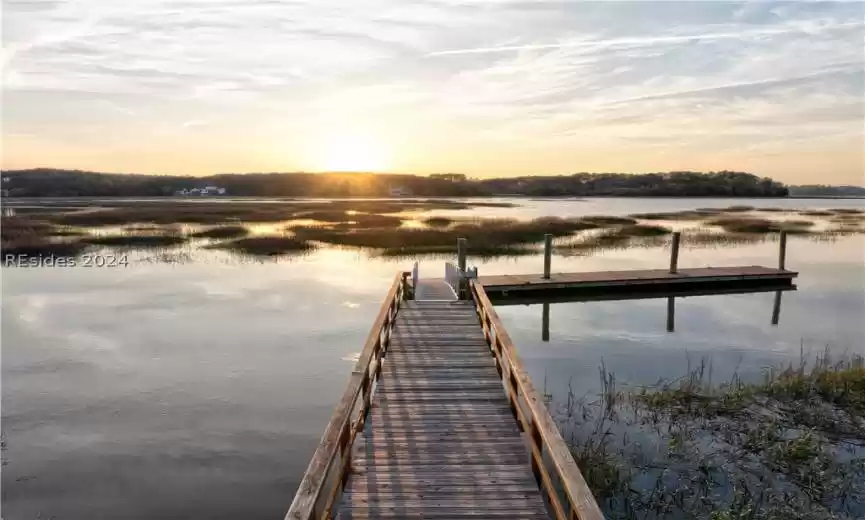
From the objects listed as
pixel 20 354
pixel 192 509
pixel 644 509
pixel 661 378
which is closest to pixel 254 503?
pixel 192 509

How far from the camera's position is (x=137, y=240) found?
115 ft

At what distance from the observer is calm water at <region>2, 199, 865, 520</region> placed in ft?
27.7

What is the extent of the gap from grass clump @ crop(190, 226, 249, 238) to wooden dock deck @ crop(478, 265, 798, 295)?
23.8m

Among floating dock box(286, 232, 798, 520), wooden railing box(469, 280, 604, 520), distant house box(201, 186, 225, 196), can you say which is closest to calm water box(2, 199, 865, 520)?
floating dock box(286, 232, 798, 520)

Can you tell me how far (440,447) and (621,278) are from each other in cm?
1622

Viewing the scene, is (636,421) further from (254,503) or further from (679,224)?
(679,224)

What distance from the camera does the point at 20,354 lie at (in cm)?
1401

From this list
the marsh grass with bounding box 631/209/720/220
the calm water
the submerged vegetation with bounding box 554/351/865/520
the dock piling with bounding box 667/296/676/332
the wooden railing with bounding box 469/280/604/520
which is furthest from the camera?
the marsh grass with bounding box 631/209/720/220

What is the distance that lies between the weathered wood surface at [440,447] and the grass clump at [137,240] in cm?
2825

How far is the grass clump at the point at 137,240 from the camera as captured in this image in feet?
111

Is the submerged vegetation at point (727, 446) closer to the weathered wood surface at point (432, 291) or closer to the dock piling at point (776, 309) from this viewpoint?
the weathered wood surface at point (432, 291)

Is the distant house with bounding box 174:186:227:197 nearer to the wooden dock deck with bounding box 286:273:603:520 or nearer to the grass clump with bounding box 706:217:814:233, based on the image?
the grass clump with bounding box 706:217:814:233

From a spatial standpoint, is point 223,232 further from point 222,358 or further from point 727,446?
point 727,446

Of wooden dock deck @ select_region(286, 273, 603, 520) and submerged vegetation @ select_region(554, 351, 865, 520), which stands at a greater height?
wooden dock deck @ select_region(286, 273, 603, 520)
